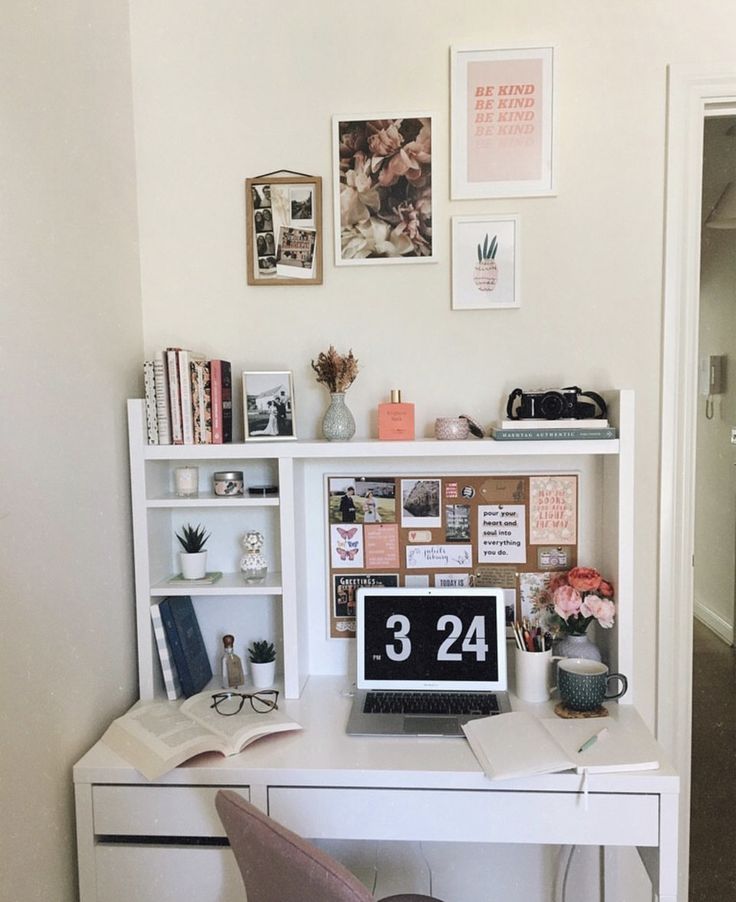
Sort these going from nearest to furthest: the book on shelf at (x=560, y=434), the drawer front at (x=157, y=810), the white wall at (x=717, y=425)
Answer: the drawer front at (x=157, y=810)
the book on shelf at (x=560, y=434)
the white wall at (x=717, y=425)

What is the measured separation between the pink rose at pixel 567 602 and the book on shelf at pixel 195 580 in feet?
2.68

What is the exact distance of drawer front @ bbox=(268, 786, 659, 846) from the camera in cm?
131

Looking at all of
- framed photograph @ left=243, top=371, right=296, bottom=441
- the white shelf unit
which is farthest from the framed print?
framed photograph @ left=243, top=371, right=296, bottom=441

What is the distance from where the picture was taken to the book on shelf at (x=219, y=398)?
167 centimetres

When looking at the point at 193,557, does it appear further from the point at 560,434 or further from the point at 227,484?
the point at 560,434

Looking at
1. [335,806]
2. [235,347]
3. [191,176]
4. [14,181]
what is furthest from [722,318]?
[14,181]

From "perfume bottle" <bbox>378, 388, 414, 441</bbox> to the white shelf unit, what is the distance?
0.17ft

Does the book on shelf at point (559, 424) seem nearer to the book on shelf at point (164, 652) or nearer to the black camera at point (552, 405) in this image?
the black camera at point (552, 405)

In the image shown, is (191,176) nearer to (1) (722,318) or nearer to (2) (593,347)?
(2) (593,347)

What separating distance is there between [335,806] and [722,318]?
5.72 feet

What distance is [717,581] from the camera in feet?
7.29

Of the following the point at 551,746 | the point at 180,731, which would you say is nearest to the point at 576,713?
the point at 551,746

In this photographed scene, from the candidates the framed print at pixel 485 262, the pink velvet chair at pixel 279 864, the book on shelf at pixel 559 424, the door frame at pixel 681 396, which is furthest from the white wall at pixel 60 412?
the door frame at pixel 681 396

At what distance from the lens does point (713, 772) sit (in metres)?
2.08
